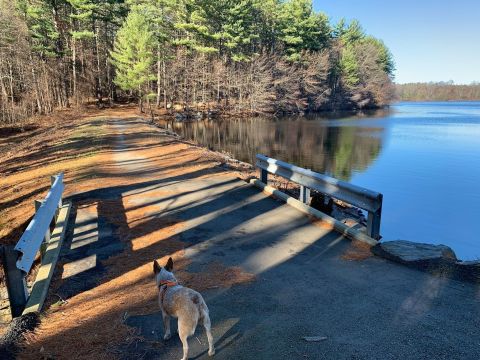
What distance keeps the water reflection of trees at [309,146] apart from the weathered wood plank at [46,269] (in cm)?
1501

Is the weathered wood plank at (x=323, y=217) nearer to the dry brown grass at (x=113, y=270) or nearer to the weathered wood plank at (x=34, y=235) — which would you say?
the dry brown grass at (x=113, y=270)

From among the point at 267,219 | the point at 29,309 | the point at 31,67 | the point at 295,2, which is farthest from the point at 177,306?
the point at 295,2

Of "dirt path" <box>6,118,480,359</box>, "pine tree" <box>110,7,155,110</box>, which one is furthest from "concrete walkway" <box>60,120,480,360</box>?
"pine tree" <box>110,7,155,110</box>

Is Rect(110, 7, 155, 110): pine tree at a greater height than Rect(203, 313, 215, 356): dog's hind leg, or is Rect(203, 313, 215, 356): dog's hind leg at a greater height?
Rect(110, 7, 155, 110): pine tree

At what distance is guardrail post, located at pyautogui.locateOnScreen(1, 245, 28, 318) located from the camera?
3883 millimetres

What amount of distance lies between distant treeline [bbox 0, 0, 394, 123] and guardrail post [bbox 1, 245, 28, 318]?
3782 cm

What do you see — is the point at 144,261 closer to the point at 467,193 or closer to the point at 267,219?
the point at 267,219

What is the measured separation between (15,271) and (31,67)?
42.2 metres

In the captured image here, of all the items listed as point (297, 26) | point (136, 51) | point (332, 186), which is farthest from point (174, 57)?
point (332, 186)

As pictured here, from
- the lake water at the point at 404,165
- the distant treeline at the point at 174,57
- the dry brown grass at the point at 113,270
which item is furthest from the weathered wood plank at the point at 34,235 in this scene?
the distant treeline at the point at 174,57

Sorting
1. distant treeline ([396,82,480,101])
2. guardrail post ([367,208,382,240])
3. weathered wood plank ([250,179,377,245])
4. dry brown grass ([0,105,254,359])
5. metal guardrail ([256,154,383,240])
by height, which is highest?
distant treeline ([396,82,480,101])

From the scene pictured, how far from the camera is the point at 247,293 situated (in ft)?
14.2

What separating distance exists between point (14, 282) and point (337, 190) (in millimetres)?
5119

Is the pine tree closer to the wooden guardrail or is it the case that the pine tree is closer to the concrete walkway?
the concrete walkway
